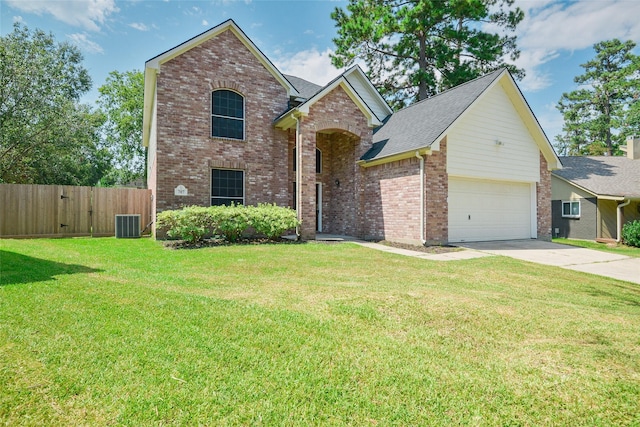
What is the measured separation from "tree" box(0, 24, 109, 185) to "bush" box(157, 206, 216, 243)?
17.1 meters

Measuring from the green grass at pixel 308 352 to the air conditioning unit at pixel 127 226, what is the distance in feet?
24.3

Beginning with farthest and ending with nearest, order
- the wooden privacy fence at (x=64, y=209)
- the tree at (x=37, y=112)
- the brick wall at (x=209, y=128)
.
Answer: the tree at (x=37, y=112)
the wooden privacy fence at (x=64, y=209)
the brick wall at (x=209, y=128)

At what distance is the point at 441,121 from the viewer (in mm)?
11328

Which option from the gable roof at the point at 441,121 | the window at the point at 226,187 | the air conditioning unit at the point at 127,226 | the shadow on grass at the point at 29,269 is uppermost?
the gable roof at the point at 441,121

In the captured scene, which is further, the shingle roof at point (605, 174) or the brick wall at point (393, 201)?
the shingle roof at point (605, 174)

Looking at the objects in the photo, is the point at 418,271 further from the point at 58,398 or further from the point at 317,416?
the point at 58,398

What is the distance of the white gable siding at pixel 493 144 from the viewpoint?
11.4 metres

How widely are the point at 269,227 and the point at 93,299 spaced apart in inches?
284

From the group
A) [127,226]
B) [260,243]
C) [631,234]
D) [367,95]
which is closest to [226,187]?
[260,243]

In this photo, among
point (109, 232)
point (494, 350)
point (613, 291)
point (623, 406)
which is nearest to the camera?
point (623, 406)

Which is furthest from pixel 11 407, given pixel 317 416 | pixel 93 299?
pixel 93 299

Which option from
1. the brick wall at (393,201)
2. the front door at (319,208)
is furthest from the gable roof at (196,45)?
the brick wall at (393,201)

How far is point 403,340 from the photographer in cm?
326

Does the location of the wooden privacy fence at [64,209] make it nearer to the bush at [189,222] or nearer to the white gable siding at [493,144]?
the bush at [189,222]
